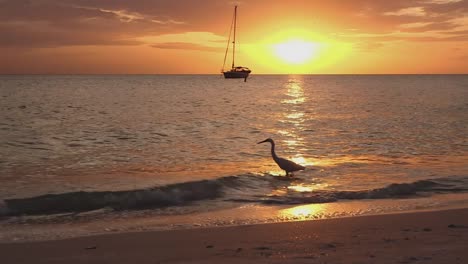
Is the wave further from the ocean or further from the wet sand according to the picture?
the wet sand

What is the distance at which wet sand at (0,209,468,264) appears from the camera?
6.86 meters

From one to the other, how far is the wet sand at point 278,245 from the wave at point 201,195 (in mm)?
2925

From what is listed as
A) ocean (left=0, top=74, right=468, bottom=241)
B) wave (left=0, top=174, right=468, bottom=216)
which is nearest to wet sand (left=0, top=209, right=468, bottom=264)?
ocean (left=0, top=74, right=468, bottom=241)

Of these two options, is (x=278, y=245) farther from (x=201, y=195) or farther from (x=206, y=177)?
(x=206, y=177)

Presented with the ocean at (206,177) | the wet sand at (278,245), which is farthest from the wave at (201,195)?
the wet sand at (278,245)

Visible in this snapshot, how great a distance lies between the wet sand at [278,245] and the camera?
22.5 feet

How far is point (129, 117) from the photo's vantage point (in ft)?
124

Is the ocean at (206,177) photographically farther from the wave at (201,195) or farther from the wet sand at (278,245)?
the wet sand at (278,245)

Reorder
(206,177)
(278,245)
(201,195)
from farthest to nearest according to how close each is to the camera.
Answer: (206,177)
(201,195)
(278,245)

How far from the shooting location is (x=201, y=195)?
12.6 metres

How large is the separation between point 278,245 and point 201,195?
5.29 meters

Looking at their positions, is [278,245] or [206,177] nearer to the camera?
[278,245]

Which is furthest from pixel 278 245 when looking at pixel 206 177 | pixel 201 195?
pixel 206 177

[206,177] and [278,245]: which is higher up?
[278,245]
